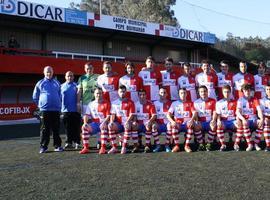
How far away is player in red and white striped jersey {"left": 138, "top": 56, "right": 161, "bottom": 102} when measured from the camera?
Answer: 8.67m

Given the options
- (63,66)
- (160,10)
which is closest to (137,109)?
(63,66)

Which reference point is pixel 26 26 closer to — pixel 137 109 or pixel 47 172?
pixel 137 109

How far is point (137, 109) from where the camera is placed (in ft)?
26.6

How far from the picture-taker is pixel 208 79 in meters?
8.90

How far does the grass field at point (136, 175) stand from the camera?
472cm

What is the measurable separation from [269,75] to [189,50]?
2703 centimetres

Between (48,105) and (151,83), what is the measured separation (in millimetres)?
2126

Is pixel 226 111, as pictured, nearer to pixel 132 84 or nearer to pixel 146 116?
pixel 146 116

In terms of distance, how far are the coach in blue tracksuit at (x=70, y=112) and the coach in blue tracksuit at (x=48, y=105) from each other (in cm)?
26

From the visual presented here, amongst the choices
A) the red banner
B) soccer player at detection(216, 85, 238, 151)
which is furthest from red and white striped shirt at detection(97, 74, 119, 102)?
the red banner

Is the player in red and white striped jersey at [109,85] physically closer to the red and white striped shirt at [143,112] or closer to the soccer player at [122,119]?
the soccer player at [122,119]

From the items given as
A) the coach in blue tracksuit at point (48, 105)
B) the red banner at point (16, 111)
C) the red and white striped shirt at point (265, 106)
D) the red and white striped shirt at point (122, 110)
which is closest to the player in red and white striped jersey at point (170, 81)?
the red and white striped shirt at point (122, 110)

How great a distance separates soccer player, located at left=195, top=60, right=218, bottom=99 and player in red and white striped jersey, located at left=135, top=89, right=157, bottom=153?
1398mm

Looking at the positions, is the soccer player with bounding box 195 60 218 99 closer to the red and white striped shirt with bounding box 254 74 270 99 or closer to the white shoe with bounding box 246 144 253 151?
the red and white striped shirt with bounding box 254 74 270 99
